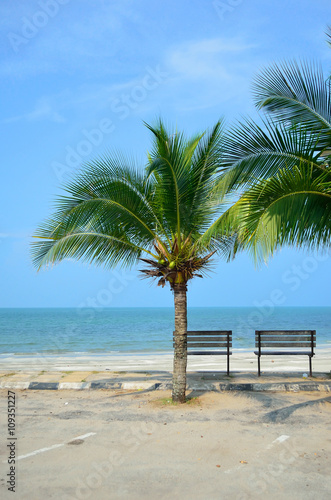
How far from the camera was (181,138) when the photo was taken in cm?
884

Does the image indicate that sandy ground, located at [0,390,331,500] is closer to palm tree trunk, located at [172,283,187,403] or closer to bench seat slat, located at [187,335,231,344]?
palm tree trunk, located at [172,283,187,403]

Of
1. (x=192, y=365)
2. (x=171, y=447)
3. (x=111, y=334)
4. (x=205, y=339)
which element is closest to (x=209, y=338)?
(x=205, y=339)

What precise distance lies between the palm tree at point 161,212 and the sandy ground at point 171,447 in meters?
1.35

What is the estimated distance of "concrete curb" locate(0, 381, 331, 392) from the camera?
392 inches

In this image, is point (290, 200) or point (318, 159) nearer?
point (290, 200)

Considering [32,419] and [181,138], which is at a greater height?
[181,138]

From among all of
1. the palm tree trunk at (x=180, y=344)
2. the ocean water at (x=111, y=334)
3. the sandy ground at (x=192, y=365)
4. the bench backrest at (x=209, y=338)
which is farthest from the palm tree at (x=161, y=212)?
the ocean water at (x=111, y=334)

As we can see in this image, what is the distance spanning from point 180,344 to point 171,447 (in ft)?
9.48

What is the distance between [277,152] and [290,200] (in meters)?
1.25

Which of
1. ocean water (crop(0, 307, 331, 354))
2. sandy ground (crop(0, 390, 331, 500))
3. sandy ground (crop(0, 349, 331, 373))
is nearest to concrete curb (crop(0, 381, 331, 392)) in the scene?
sandy ground (crop(0, 390, 331, 500))

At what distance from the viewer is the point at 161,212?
9.05 m

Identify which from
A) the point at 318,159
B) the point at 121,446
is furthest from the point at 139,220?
the point at 121,446

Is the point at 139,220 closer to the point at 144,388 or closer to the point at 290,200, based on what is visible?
the point at 290,200

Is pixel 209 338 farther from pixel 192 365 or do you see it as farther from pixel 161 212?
pixel 192 365
